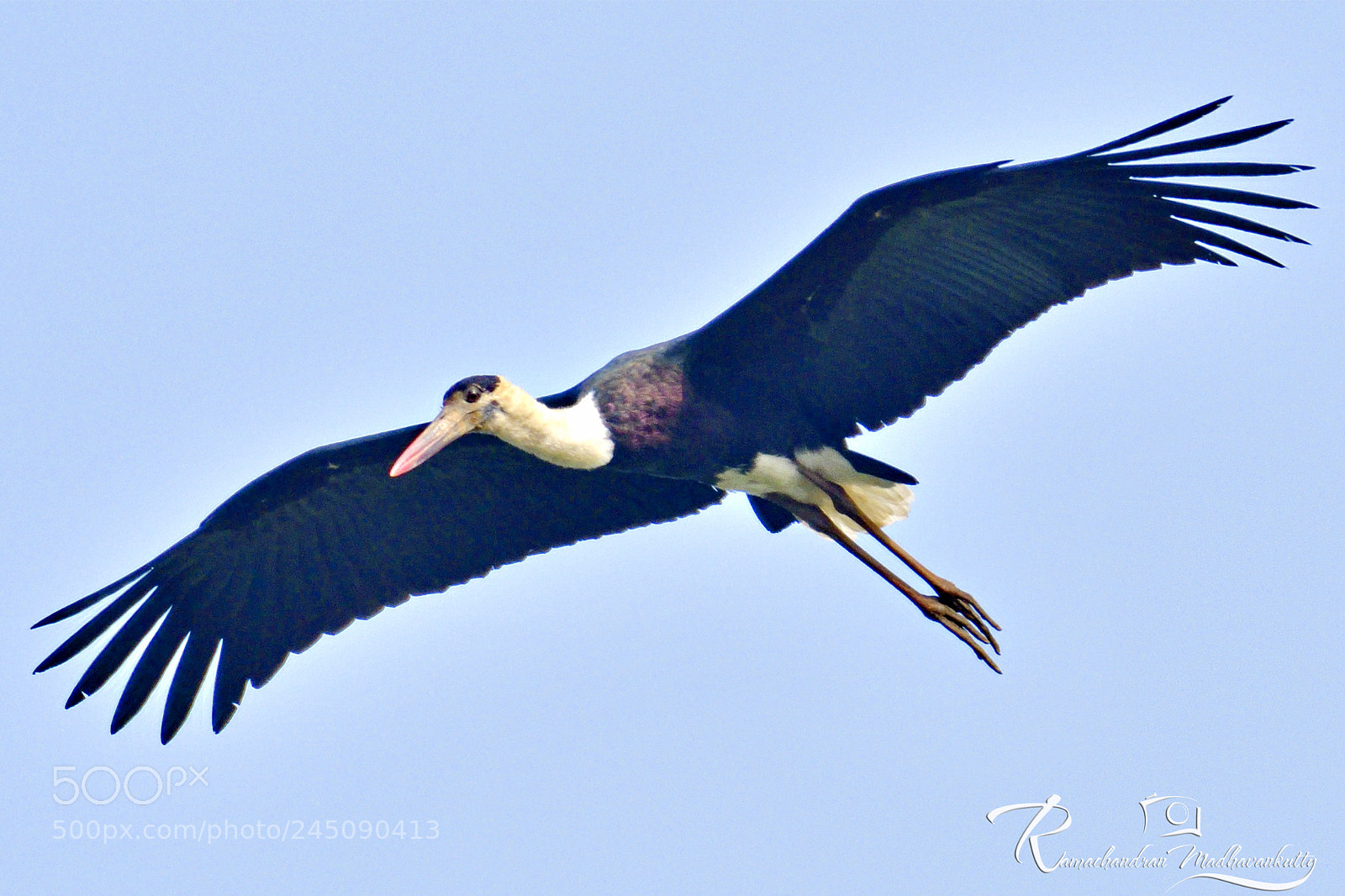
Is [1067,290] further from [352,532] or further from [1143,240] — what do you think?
[352,532]

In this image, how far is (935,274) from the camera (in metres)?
9.16

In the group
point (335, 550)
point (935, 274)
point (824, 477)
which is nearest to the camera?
point (935, 274)

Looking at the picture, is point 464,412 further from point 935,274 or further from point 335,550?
point 935,274

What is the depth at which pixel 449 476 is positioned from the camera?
33.5 ft

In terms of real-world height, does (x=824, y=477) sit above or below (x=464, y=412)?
below

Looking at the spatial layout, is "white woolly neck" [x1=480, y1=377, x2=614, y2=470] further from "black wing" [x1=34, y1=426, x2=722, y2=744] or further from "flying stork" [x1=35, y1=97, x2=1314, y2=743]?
"black wing" [x1=34, y1=426, x2=722, y2=744]

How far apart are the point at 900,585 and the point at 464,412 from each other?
8.14 feet

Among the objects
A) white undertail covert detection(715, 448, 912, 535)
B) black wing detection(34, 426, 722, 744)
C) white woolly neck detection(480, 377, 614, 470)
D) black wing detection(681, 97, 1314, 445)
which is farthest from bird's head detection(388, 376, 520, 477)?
white undertail covert detection(715, 448, 912, 535)

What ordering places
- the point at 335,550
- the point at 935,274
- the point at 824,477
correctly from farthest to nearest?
the point at 335,550, the point at 824,477, the point at 935,274

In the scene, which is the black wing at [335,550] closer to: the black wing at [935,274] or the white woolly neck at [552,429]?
the white woolly neck at [552,429]

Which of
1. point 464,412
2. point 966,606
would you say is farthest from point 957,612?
point 464,412

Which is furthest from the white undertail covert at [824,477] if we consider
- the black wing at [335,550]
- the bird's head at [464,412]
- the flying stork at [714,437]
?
the bird's head at [464,412]

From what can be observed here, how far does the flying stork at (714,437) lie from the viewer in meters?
8.91

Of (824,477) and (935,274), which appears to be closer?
(935,274)
